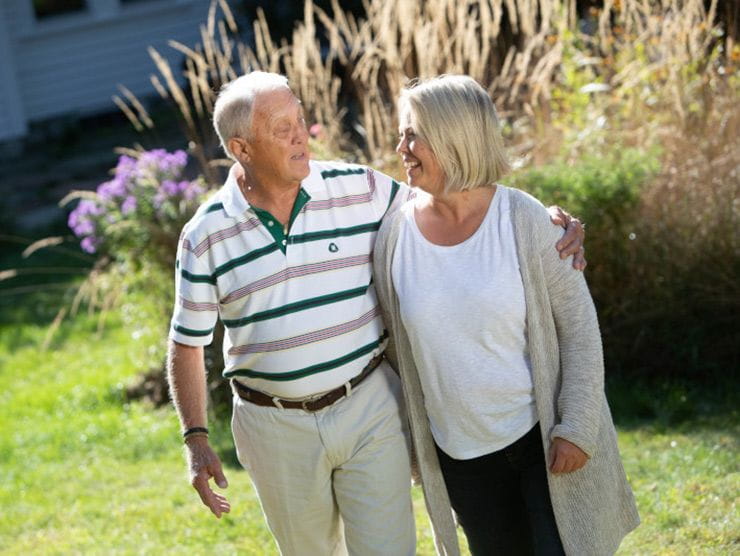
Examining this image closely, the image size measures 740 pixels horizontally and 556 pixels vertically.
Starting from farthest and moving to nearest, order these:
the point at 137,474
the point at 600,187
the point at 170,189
Answer: 1. the point at 170,189
2. the point at 137,474
3. the point at 600,187

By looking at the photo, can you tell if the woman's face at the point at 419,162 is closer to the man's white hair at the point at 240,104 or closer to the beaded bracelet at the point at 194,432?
the man's white hair at the point at 240,104

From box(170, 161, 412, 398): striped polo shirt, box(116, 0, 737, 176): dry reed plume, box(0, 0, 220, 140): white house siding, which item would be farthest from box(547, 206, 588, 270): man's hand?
box(0, 0, 220, 140): white house siding

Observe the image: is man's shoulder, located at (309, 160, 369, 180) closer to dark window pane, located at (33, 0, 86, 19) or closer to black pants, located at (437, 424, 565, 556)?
black pants, located at (437, 424, 565, 556)

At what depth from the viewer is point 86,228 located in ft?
23.2

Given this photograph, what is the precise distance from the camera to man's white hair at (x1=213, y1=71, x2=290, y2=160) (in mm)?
3080

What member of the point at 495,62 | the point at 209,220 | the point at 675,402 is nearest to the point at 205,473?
the point at 209,220

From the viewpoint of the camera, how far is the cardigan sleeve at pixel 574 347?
2.88m

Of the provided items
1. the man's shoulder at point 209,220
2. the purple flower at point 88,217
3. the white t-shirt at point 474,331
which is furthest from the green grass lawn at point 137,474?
the man's shoulder at point 209,220

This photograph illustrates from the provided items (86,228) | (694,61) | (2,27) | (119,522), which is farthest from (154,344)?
(2,27)

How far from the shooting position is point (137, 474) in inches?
238

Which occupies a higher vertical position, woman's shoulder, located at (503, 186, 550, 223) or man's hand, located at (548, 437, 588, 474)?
woman's shoulder, located at (503, 186, 550, 223)

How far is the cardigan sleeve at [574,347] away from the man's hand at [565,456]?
0.05ft

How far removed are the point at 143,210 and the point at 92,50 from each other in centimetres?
906

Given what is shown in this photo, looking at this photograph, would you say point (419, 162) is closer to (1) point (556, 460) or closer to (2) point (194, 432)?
(1) point (556, 460)
